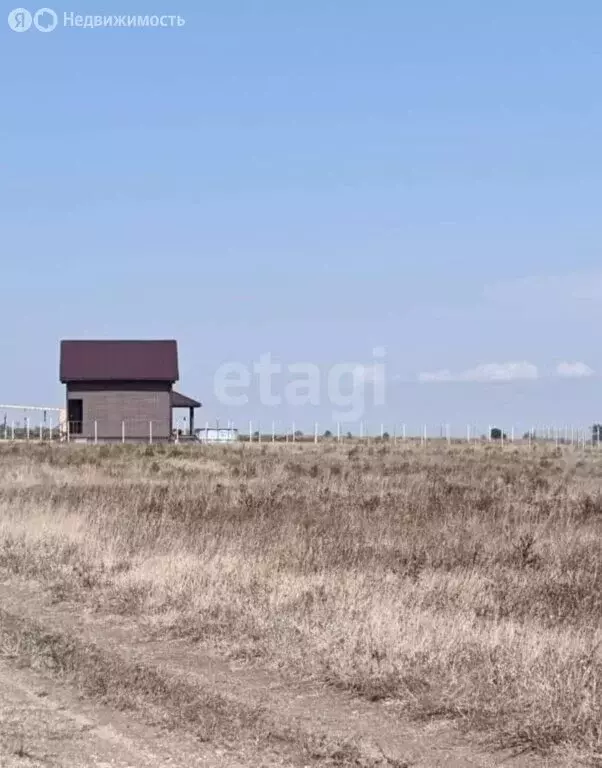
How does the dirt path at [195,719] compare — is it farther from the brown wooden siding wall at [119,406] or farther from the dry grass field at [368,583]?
the brown wooden siding wall at [119,406]

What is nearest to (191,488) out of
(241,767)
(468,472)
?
(468,472)

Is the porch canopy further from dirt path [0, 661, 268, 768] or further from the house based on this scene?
dirt path [0, 661, 268, 768]

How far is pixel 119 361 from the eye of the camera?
63.1 meters

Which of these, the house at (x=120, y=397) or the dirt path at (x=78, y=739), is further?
the house at (x=120, y=397)

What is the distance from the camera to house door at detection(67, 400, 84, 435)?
62781 mm

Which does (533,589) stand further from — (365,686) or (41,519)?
(41,519)

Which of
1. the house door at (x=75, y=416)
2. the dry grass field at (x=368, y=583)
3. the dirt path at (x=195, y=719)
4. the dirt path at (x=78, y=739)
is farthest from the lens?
the house door at (x=75, y=416)

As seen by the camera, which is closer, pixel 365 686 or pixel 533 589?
pixel 365 686

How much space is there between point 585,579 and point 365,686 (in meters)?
5.44

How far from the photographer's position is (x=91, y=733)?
667 cm

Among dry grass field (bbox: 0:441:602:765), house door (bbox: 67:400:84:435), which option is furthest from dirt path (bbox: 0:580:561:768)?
house door (bbox: 67:400:84:435)

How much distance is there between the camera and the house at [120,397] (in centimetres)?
6212

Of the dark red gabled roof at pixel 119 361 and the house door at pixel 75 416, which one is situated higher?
the dark red gabled roof at pixel 119 361

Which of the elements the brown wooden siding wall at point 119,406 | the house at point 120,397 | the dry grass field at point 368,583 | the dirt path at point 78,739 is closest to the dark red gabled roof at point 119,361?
the house at point 120,397
